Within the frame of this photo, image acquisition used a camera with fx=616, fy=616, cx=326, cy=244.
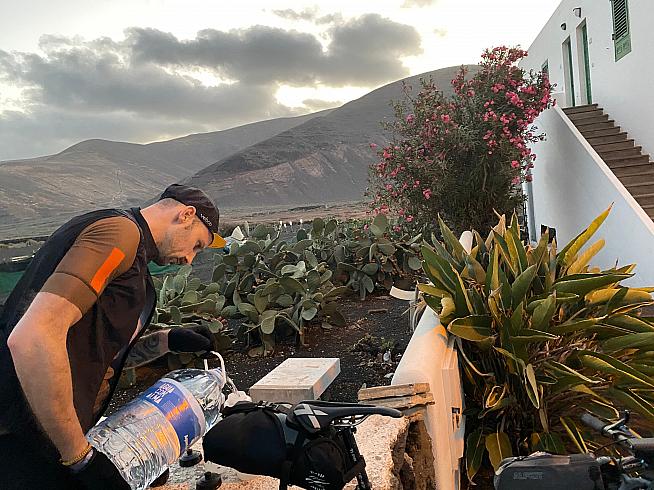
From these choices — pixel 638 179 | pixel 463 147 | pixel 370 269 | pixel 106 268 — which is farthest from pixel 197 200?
pixel 638 179

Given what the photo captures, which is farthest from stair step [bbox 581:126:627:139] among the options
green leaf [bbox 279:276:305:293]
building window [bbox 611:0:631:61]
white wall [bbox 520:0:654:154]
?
green leaf [bbox 279:276:305:293]

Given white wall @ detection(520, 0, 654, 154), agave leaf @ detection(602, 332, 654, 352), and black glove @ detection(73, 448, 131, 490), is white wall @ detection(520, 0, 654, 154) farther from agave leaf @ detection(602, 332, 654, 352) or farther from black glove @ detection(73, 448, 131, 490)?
black glove @ detection(73, 448, 131, 490)

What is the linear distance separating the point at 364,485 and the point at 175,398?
626mm

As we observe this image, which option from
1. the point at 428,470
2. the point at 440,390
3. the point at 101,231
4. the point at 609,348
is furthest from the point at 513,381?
the point at 101,231

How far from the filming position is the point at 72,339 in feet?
5.44

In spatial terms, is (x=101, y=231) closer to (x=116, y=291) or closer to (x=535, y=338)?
(x=116, y=291)

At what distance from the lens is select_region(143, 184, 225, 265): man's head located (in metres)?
1.94

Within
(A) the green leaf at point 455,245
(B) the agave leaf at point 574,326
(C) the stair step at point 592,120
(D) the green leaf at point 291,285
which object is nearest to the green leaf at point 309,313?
(D) the green leaf at point 291,285

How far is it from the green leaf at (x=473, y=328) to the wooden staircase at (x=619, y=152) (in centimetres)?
635

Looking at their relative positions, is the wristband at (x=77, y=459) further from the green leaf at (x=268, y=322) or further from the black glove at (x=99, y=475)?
the green leaf at (x=268, y=322)

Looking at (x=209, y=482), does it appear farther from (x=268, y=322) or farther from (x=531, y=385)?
(x=268, y=322)

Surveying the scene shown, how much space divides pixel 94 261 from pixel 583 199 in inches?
437

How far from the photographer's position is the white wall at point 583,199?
8188mm

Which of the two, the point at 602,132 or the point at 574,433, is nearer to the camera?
the point at 574,433
